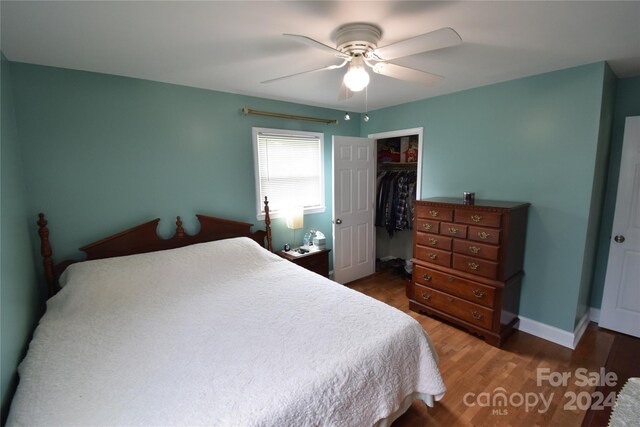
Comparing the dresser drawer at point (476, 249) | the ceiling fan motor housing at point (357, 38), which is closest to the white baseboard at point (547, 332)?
the dresser drawer at point (476, 249)

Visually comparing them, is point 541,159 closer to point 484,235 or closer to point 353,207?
point 484,235

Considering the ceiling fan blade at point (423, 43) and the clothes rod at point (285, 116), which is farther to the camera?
the clothes rod at point (285, 116)

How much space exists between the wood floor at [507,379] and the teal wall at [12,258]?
2.08 m

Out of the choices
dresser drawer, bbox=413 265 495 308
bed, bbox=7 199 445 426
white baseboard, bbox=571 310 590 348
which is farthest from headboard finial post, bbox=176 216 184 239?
white baseboard, bbox=571 310 590 348

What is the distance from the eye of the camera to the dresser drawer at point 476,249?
2.29 metres

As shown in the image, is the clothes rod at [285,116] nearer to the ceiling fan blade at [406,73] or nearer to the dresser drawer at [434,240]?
the ceiling fan blade at [406,73]

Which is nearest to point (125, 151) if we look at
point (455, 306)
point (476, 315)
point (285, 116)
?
point (285, 116)

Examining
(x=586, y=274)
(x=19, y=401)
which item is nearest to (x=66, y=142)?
(x=19, y=401)

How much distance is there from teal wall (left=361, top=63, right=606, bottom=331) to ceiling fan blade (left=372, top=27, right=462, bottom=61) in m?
1.53

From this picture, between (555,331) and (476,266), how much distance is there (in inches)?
35.1

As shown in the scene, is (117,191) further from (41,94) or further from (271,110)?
(271,110)

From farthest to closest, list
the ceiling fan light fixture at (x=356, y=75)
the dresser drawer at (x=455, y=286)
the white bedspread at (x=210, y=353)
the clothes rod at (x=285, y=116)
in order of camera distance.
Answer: the clothes rod at (x=285, y=116) → the dresser drawer at (x=455, y=286) → the ceiling fan light fixture at (x=356, y=75) → the white bedspread at (x=210, y=353)

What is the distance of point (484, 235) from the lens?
2.32 metres

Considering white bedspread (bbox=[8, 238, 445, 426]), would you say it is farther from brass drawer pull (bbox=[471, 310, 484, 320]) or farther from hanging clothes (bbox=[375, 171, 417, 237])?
hanging clothes (bbox=[375, 171, 417, 237])
